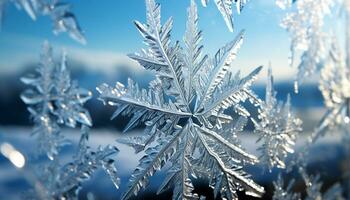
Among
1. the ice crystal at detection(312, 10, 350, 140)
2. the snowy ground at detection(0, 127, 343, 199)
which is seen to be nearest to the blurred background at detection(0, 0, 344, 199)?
the snowy ground at detection(0, 127, 343, 199)

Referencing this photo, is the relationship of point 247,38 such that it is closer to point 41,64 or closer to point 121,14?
point 121,14

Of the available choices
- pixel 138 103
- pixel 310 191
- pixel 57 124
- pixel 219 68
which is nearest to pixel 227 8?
pixel 219 68

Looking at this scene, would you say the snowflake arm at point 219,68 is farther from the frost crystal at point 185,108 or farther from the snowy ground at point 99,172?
the snowy ground at point 99,172

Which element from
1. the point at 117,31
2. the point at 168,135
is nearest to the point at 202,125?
the point at 168,135

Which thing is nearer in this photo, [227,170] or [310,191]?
[227,170]

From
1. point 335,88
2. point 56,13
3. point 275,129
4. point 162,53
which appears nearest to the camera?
point 56,13

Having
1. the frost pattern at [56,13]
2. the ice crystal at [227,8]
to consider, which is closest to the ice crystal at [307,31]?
the ice crystal at [227,8]

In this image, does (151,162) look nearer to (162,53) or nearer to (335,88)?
(162,53)
